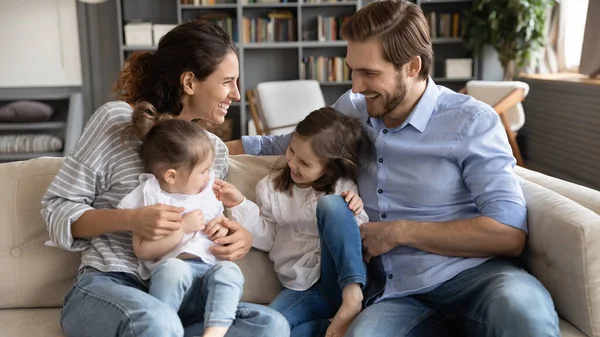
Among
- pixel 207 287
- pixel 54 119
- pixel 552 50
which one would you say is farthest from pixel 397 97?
pixel 54 119

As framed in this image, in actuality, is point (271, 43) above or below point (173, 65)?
below

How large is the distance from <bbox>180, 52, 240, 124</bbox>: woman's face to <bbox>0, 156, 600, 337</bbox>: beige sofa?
0.21 m

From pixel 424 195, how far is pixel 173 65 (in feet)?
2.61

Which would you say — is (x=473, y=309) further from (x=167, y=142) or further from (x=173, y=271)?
(x=167, y=142)

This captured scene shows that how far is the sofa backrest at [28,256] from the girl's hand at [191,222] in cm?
40

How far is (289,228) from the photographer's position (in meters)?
1.83

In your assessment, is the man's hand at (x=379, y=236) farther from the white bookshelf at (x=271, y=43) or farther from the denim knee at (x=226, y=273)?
the white bookshelf at (x=271, y=43)

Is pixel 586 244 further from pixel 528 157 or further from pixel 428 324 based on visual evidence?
pixel 528 157

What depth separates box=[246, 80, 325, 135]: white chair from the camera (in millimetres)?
5043

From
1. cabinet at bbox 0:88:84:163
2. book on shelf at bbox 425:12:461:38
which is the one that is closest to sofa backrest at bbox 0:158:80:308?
cabinet at bbox 0:88:84:163

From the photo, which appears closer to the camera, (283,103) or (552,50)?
(283,103)

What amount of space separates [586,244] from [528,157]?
4492 mm

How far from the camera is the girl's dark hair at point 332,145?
1.75 meters

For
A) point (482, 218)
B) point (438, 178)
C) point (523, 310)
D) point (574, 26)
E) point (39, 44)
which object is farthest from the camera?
point (39, 44)
